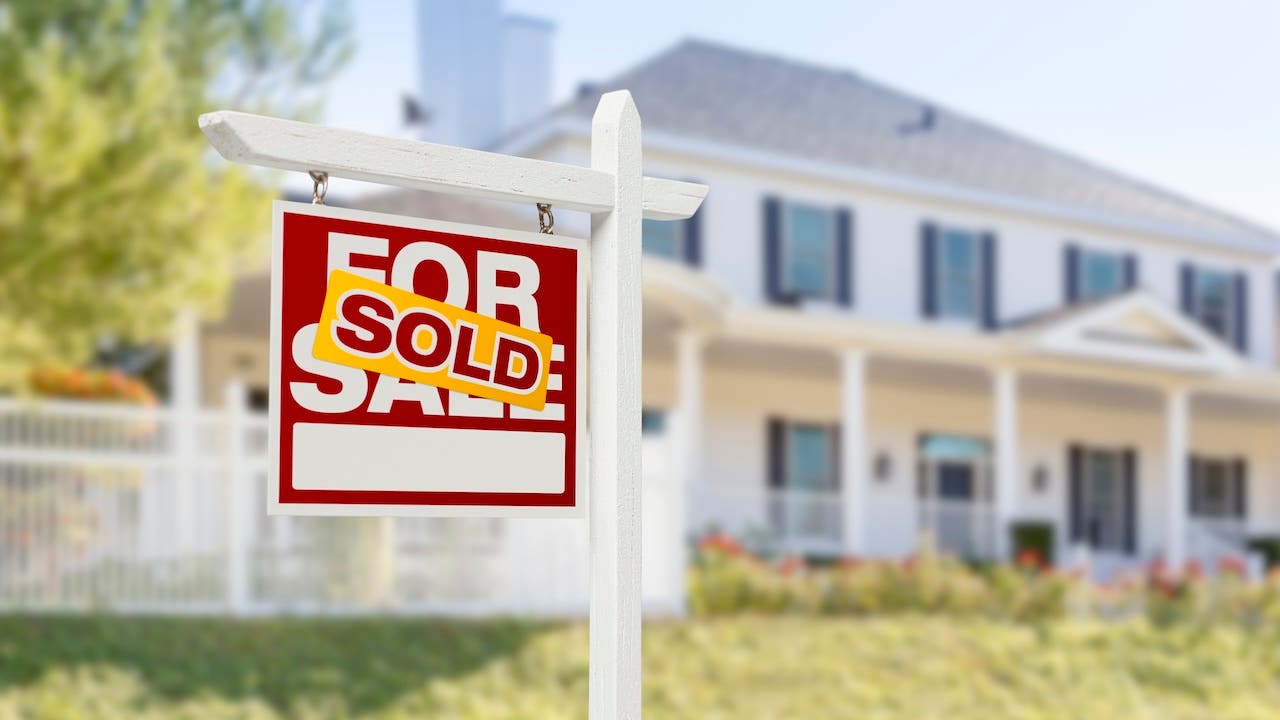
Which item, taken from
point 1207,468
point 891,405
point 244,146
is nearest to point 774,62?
point 891,405

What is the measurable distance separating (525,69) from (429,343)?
16.0m

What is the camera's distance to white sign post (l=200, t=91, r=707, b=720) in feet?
10.5

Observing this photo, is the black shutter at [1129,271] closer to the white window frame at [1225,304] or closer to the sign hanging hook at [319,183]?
→ the white window frame at [1225,304]

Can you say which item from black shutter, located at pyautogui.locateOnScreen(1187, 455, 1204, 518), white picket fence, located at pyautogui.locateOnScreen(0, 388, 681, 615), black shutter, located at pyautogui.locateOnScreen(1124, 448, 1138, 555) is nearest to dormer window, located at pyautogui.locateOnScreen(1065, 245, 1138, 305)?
black shutter, located at pyautogui.locateOnScreen(1124, 448, 1138, 555)

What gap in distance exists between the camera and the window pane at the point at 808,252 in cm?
1803

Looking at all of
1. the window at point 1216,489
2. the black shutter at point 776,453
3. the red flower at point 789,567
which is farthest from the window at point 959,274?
the red flower at point 789,567

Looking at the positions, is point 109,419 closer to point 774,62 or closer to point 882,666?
point 882,666

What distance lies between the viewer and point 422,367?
9.96ft

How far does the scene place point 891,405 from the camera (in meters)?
20.1

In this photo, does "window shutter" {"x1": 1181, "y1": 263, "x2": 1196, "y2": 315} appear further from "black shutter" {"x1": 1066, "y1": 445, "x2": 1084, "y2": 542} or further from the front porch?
"black shutter" {"x1": 1066, "y1": 445, "x2": 1084, "y2": 542}

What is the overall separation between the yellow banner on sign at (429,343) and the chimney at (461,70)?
1534 cm

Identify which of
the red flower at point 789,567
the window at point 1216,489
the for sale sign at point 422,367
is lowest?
the red flower at point 789,567

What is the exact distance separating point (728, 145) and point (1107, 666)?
8459 millimetres

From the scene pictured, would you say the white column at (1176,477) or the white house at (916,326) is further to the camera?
the white column at (1176,477)
